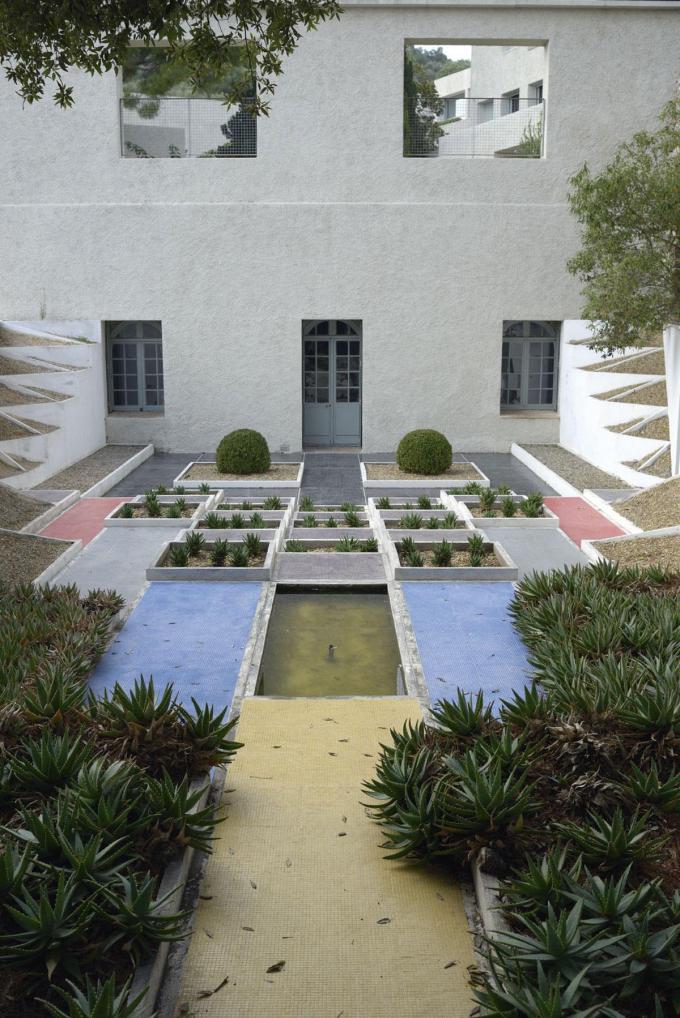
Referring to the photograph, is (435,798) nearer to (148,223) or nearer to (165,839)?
(165,839)

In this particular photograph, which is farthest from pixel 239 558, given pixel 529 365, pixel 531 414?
pixel 529 365

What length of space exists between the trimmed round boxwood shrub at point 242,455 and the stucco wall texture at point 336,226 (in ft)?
10.9

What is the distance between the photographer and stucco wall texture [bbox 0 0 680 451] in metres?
20.2

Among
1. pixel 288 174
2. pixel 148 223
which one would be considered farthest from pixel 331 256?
pixel 148 223

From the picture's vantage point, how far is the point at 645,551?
12.0 meters

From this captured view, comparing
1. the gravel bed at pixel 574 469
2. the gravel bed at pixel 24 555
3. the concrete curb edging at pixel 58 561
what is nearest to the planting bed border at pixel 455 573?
the concrete curb edging at pixel 58 561

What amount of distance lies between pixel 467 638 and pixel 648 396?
1063cm

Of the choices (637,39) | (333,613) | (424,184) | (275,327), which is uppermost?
(637,39)

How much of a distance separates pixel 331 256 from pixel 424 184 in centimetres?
242

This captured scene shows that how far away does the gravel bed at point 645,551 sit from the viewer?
451 inches

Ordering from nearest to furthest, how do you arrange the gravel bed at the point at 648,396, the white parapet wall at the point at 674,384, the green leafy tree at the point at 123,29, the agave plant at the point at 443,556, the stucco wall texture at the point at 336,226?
the green leafy tree at the point at 123,29
the agave plant at the point at 443,556
the white parapet wall at the point at 674,384
the gravel bed at the point at 648,396
the stucco wall texture at the point at 336,226

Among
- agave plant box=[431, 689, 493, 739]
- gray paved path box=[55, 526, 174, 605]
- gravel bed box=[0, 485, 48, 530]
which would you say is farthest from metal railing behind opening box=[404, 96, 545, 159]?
agave plant box=[431, 689, 493, 739]

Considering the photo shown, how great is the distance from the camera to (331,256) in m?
20.7

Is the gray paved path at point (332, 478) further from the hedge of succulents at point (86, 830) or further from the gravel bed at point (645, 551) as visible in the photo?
the hedge of succulents at point (86, 830)
